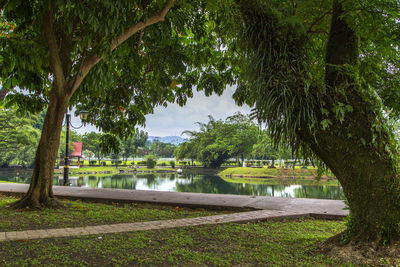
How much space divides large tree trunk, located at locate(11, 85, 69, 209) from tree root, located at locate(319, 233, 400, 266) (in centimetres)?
551

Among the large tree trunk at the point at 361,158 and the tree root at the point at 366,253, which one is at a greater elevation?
the large tree trunk at the point at 361,158

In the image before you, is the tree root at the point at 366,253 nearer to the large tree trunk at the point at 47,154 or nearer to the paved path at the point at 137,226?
the paved path at the point at 137,226

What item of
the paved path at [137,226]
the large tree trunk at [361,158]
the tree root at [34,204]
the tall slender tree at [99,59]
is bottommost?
the paved path at [137,226]

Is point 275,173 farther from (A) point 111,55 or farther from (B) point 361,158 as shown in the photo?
(B) point 361,158

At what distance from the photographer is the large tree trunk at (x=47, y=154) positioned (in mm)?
6121

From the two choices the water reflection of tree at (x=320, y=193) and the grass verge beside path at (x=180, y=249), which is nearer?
the grass verge beside path at (x=180, y=249)

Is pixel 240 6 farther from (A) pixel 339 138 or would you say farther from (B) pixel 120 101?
(B) pixel 120 101

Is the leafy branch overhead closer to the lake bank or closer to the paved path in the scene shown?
the paved path

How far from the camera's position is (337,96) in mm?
3430

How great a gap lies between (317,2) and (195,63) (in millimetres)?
5305

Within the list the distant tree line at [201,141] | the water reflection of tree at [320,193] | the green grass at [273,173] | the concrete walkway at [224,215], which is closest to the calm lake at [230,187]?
the water reflection of tree at [320,193]

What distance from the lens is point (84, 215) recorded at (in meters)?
5.58

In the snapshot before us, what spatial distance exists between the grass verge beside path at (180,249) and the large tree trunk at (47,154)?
2.77 metres

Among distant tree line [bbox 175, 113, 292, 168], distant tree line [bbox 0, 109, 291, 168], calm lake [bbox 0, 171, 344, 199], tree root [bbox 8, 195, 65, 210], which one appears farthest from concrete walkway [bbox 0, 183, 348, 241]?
distant tree line [bbox 175, 113, 292, 168]
